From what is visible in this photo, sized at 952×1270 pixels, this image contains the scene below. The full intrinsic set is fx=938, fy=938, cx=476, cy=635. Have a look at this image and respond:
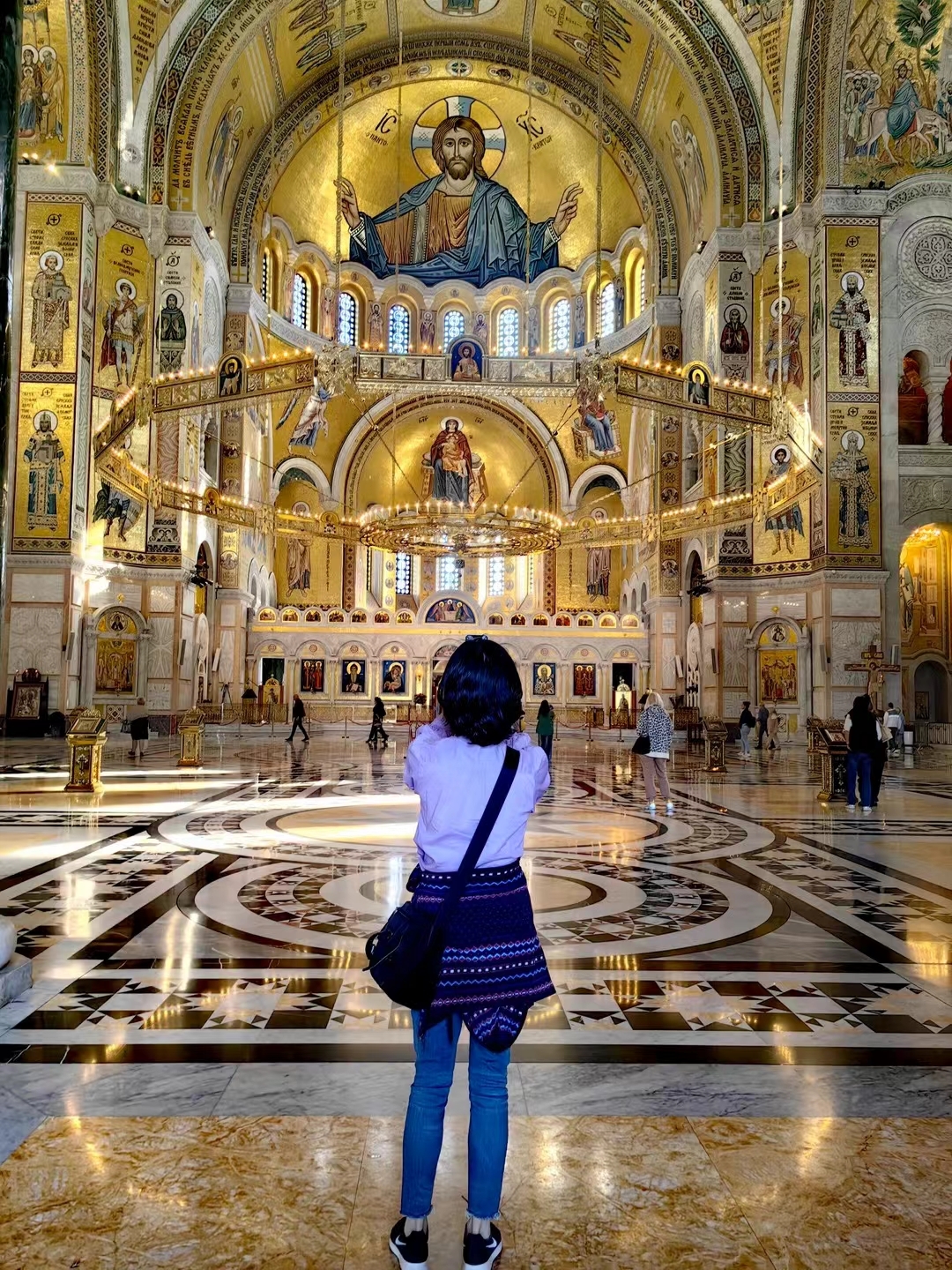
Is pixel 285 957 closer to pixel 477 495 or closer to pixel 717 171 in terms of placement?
pixel 717 171

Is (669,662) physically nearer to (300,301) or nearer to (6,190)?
(300,301)

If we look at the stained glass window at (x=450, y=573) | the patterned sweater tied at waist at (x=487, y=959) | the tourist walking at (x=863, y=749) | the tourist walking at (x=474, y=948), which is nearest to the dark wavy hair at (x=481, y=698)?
the tourist walking at (x=474, y=948)

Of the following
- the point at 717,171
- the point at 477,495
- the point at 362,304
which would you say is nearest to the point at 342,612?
the point at 477,495

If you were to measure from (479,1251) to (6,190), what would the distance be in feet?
13.0

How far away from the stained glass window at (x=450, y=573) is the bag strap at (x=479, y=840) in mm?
37162

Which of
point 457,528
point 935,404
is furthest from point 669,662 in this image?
point 935,404

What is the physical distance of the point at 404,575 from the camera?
39.5 m

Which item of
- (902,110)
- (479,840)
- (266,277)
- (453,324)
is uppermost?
(453,324)

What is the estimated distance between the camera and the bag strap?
79.7 inches

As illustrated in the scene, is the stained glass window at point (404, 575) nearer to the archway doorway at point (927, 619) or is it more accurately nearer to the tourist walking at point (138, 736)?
the archway doorway at point (927, 619)

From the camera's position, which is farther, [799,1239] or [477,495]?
[477,495]

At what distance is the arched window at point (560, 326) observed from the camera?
36.9 m

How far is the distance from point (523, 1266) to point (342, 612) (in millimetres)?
30689

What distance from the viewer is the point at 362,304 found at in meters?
37.0
